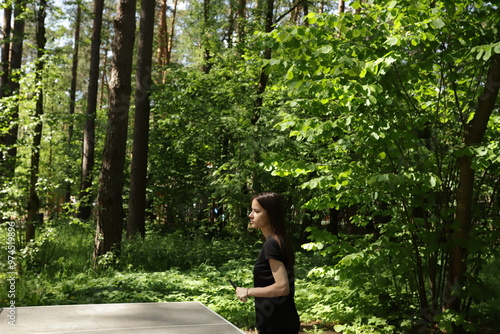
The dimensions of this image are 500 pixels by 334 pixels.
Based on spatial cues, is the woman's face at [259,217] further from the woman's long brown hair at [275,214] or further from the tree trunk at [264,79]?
the tree trunk at [264,79]

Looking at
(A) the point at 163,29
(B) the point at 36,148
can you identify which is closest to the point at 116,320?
(B) the point at 36,148

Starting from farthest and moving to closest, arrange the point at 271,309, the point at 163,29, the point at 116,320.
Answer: the point at 163,29
the point at 116,320
the point at 271,309

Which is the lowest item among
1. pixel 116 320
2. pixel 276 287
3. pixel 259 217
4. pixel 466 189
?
pixel 116 320

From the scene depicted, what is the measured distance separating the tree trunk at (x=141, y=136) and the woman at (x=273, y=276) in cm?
1217

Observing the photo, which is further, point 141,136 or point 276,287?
point 141,136

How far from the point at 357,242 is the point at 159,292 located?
381 cm

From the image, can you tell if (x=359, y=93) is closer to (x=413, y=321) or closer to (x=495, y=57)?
(x=495, y=57)

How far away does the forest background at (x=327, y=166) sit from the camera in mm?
5398

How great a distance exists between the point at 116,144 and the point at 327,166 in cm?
669

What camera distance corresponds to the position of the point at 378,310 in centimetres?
655

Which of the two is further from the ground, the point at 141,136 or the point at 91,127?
the point at 91,127

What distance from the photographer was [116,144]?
11.2 m

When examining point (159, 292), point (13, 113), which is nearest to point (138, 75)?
point (13, 113)

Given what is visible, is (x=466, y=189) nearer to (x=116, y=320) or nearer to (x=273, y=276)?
(x=273, y=276)
